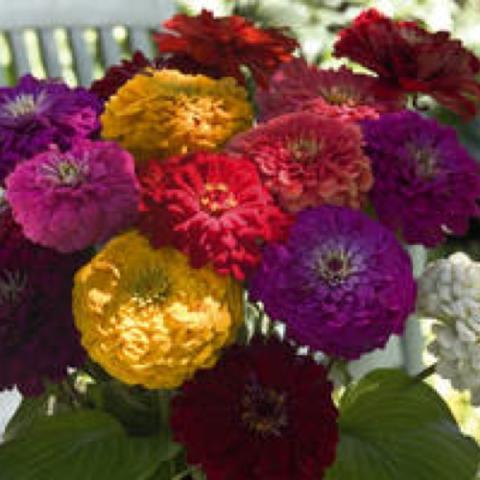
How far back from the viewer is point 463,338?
0.76 m

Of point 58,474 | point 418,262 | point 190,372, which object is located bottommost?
point 418,262

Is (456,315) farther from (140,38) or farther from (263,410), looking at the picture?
(140,38)

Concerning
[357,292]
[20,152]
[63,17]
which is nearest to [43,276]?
[20,152]

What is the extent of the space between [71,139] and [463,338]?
0.99 feet

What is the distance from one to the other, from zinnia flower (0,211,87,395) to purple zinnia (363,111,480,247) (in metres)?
0.22

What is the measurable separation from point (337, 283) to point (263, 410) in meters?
0.09

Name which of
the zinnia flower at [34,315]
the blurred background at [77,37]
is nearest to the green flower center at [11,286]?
the zinnia flower at [34,315]

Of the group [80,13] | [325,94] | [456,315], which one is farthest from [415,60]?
[80,13]

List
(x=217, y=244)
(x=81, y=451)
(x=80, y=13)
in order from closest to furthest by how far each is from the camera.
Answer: (x=217, y=244)
(x=81, y=451)
(x=80, y=13)

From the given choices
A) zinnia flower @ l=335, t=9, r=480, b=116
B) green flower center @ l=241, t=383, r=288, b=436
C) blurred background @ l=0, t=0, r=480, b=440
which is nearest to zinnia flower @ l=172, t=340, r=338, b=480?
green flower center @ l=241, t=383, r=288, b=436

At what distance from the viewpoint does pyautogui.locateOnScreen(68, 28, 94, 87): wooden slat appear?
1383 mm

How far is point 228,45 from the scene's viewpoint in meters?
0.85

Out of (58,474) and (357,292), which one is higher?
(357,292)

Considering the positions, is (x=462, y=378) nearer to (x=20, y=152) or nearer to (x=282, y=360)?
(x=282, y=360)
